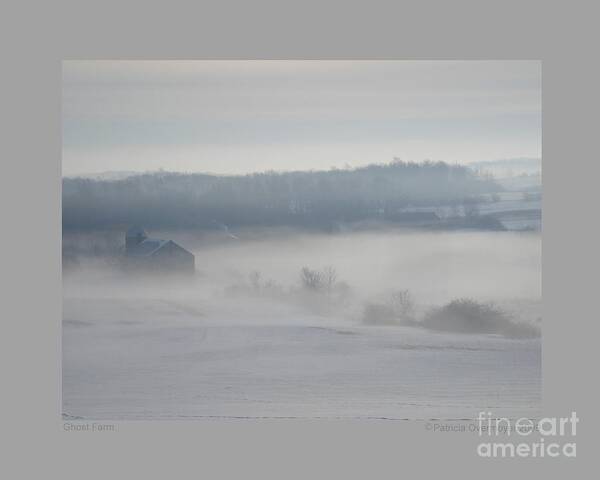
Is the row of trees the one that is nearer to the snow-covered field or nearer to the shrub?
the snow-covered field

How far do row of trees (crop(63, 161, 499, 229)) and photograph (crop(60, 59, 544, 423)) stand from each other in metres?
0.02

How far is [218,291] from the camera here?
1777cm

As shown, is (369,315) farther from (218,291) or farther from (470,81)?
(470,81)

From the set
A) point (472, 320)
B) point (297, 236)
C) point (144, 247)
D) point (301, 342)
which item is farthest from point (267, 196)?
point (472, 320)

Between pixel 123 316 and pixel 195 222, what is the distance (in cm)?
146

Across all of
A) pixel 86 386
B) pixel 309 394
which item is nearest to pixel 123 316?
pixel 86 386

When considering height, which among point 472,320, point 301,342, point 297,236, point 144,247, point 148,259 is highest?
point 297,236

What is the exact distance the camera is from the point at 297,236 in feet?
58.4

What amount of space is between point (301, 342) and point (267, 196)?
1847mm

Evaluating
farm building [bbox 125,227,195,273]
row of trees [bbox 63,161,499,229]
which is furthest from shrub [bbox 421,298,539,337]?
farm building [bbox 125,227,195,273]

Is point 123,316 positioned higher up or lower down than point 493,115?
lower down

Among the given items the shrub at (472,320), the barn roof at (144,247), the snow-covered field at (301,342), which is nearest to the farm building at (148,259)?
the barn roof at (144,247)

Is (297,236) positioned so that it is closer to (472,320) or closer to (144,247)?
(144,247)

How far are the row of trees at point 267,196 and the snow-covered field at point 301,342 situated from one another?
36 cm
